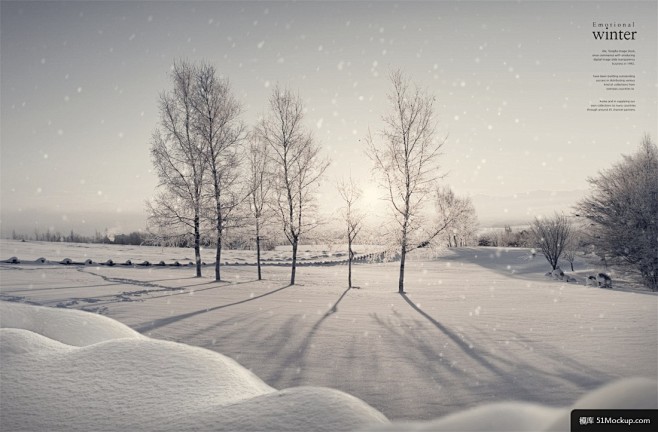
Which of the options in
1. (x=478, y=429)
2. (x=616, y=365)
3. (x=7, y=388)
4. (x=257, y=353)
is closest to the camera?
(x=478, y=429)

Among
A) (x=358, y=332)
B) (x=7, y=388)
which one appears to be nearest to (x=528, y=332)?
(x=358, y=332)

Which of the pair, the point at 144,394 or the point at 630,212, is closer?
the point at 144,394

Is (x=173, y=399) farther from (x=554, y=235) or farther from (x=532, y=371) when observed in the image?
(x=554, y=235)

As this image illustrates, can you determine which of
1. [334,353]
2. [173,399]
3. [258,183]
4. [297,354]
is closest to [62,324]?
[297,354]

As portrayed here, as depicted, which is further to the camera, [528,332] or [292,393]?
[528,332]

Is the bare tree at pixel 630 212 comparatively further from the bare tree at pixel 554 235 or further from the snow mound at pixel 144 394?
the snow mound at pixel 144 394

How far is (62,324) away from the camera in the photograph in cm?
469

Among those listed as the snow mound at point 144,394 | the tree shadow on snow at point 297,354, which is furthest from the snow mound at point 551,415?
the tree shadow on snow at point 297,354

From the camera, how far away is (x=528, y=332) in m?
6.92

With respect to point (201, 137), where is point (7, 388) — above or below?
below

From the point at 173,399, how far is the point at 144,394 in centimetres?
23

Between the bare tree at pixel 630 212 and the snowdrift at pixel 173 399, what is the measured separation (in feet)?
60.2

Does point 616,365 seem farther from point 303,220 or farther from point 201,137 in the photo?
point 201,137

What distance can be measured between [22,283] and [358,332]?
37.5 ft
